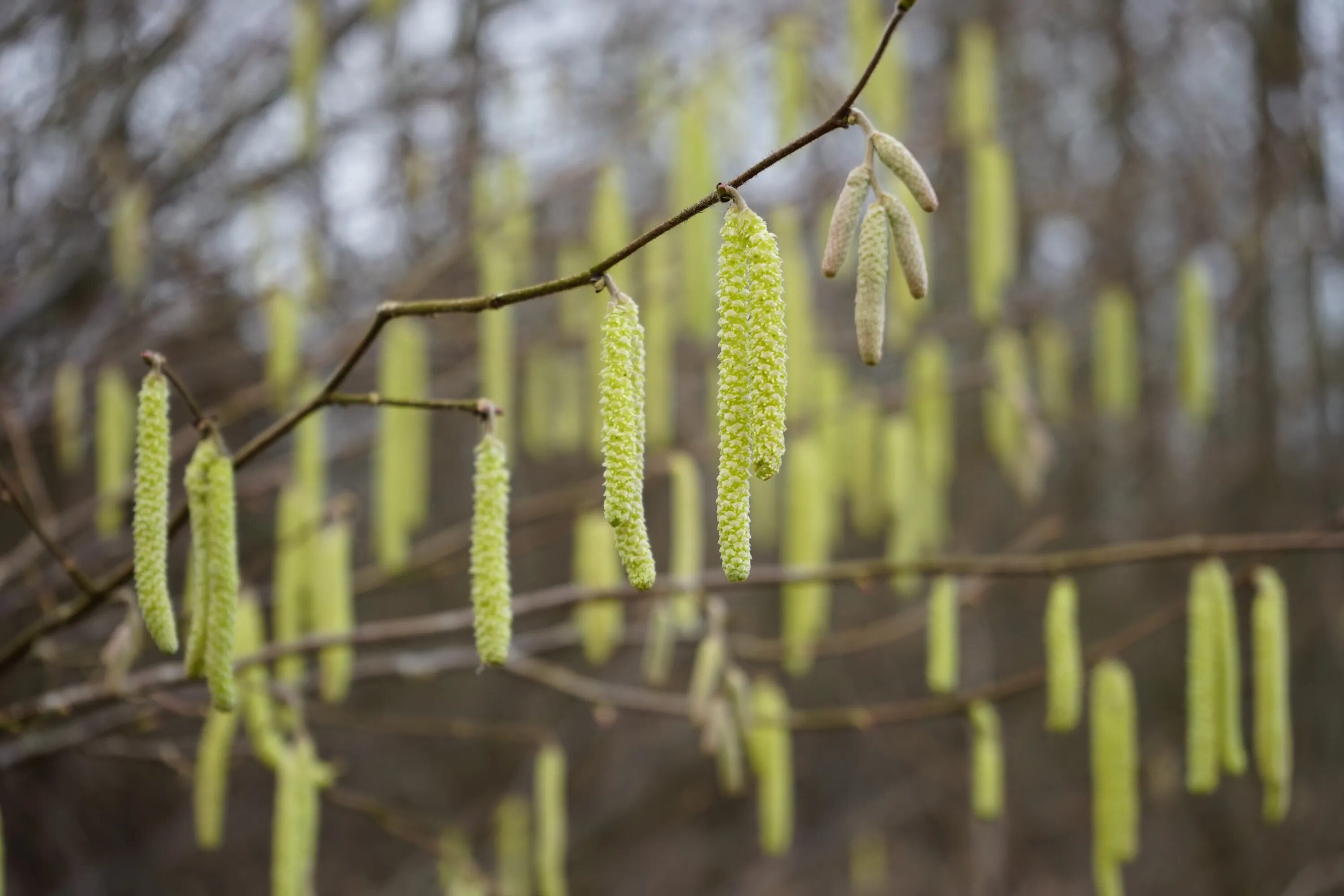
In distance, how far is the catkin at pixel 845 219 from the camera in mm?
1046

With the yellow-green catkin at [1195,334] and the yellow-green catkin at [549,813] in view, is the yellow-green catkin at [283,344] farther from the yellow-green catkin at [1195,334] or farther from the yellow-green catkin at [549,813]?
the yellow-green catkin at [1195,334]

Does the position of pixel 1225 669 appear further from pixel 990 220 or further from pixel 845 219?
pixel 990 220

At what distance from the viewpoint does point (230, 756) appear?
93.0 inches

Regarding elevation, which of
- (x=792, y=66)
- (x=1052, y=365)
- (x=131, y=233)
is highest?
(x=792, y=66)

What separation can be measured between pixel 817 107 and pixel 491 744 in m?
5.32

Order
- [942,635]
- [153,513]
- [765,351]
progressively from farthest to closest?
[942,635]
[153,513]
[765,351]

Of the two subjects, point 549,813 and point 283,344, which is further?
point 283,344

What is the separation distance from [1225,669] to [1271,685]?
0.30ft

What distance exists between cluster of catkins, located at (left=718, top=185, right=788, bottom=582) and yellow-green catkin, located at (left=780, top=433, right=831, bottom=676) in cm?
152

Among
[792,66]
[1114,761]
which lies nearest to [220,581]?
[1114,761]

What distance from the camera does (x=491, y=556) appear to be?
128 centimetres

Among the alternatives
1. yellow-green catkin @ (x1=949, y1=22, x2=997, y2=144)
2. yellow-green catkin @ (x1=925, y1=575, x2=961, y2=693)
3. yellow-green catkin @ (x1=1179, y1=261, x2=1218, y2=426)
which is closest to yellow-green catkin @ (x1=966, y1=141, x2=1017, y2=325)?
yellow-green catkin @ (x1=949, y1=22, x2=997, y2=144)

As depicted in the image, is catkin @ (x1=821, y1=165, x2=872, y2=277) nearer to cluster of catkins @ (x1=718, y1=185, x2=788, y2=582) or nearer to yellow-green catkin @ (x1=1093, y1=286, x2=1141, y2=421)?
cluster of catkins @ (x1=718, y1=185, x2=788, y2=582)

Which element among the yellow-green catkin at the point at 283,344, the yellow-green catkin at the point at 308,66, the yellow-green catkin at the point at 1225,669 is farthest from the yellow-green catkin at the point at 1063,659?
the yellow-green catkin at the point at 308,66
